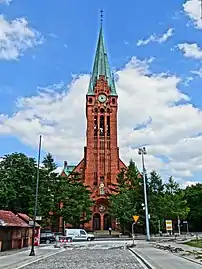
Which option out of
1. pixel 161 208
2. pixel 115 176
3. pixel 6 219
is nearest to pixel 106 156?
pixel 115 176

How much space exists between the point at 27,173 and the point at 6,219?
31.1 meters

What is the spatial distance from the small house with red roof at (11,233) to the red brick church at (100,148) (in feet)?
147

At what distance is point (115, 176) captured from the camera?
8550 centimetres

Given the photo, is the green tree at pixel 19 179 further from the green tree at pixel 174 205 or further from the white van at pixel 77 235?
the green tree at pixel 174 205

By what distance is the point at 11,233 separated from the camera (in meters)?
31.6

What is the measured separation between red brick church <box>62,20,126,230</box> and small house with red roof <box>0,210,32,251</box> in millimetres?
44875

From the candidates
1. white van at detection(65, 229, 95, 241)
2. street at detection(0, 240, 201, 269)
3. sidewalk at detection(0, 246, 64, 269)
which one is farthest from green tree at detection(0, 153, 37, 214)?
street at detection(0, 240, 201, 269)

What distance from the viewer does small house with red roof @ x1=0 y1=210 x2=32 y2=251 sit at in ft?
96.0

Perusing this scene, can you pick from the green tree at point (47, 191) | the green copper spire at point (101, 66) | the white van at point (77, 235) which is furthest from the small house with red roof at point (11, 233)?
the green copper spire at point (101, 66)

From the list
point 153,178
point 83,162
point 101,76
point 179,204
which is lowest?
point 179,204

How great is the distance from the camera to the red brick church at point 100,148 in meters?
82.4

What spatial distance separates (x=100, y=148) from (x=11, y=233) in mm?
57170

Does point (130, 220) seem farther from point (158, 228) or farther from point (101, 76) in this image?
point (101, 76)

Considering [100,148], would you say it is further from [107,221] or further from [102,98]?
[107,221]
